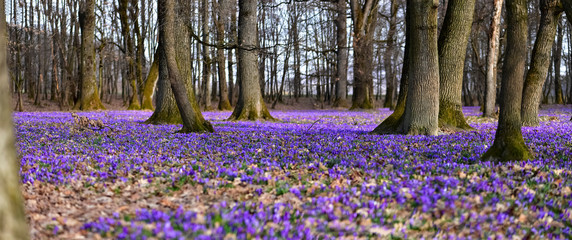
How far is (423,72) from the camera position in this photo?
11344mm

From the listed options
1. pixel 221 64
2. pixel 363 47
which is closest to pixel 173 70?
pixel 221 64

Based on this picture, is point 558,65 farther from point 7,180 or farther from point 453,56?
point 7,180

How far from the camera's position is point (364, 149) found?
8711 millimetres

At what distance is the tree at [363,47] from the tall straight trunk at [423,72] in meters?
18.6

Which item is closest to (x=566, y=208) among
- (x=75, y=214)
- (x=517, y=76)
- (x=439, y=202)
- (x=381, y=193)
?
(x=439, y=202)

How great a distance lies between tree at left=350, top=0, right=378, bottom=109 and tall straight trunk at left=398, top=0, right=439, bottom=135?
18.6 metres

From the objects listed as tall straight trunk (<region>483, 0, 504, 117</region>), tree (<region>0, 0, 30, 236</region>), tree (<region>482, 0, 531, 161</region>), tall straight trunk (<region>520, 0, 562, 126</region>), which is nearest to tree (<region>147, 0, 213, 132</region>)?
tree (<region>482, 0, 531, 161</region>)

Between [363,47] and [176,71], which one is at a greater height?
[363,47]

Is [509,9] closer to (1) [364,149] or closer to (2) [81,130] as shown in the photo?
(1) [364,149]

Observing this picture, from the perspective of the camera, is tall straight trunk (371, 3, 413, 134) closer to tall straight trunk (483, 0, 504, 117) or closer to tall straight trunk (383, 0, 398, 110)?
tall straight trunk (483, 0, 504, 117)

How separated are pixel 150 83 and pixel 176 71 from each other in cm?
1752

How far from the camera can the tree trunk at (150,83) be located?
26447mm

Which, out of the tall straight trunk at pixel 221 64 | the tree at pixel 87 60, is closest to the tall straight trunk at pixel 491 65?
the tall straight trunk at pixel 221 64

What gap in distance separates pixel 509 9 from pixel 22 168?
888 centimetres
